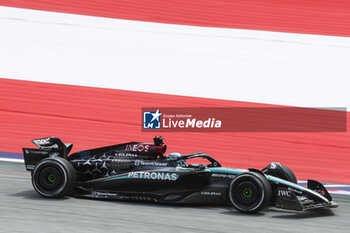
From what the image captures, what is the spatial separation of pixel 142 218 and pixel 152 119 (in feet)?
20.4

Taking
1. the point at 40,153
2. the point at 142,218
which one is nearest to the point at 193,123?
the point at 40,153

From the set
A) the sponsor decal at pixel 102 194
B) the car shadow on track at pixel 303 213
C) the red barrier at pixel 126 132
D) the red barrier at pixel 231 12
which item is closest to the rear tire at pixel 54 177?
the sponsor decal at pixel 102 194

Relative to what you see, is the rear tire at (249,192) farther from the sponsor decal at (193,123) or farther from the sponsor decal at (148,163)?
the sponsor decal at (193,123)

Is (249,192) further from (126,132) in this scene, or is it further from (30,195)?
(126,132)

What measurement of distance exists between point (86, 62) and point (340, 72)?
658 cm

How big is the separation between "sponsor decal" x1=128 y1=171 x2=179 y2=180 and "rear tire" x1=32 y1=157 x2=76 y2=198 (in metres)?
0.81

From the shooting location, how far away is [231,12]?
48.6 ft

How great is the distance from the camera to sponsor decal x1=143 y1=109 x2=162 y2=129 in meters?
11.9

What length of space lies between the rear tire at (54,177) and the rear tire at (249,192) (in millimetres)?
2145

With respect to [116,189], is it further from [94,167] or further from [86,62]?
[86,62]

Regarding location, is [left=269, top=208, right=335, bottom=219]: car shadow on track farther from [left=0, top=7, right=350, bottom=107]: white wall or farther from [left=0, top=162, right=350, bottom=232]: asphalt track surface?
[left=0, top=7, right=350, bottom=107]: white wall

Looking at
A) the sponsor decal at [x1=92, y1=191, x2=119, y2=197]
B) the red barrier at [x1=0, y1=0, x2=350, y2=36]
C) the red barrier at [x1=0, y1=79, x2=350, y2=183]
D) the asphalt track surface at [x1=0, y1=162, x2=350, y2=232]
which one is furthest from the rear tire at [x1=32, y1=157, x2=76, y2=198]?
the red barrier at [x1=0, y1=0, x2=350, y2=36]

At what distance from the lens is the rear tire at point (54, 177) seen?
6902mm

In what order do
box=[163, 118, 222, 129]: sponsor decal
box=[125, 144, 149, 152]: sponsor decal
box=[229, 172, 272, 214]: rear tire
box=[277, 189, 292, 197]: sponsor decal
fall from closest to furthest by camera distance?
box=[229, 172, 272, 214]: rear tire → box=[277, 189, 292, 197]: sponsor decal → box=[125, 144, 149, 152]: sponsor decal → box=[163, 118, 222, 129]: sponsor decal
